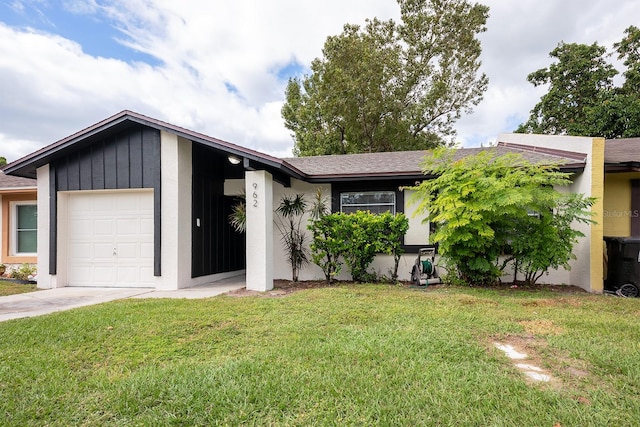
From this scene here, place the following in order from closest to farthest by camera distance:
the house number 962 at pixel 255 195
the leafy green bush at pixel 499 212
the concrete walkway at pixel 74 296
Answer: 1. the concrete walkway at pixel 74 296
2. the leafy green bush at pixel 499 212
3. the house number 962 at pixel 255 195

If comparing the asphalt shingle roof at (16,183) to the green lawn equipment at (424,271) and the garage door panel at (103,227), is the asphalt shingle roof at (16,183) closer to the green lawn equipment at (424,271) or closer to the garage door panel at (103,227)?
the garage door panel at (103,227)

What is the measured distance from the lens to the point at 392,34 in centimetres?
2169

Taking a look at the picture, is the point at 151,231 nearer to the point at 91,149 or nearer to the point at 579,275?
the point at 91,149

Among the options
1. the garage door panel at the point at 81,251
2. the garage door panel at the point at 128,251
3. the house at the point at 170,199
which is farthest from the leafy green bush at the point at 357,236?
the garage door panel at the point at 81,251

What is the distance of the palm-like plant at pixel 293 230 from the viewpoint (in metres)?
8.77

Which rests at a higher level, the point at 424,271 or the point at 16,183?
the point at 16,183

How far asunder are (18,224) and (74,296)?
625 centimetres

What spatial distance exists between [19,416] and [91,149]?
24.4 ft

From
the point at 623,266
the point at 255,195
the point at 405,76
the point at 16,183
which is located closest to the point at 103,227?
the point at 255,195

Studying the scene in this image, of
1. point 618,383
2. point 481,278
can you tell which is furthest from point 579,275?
point 618,383

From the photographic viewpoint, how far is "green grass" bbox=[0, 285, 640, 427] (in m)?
2.45

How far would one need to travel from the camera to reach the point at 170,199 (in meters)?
7.99

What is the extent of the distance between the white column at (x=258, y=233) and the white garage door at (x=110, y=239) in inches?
102

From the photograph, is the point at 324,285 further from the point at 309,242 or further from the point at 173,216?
the point at 173,216
